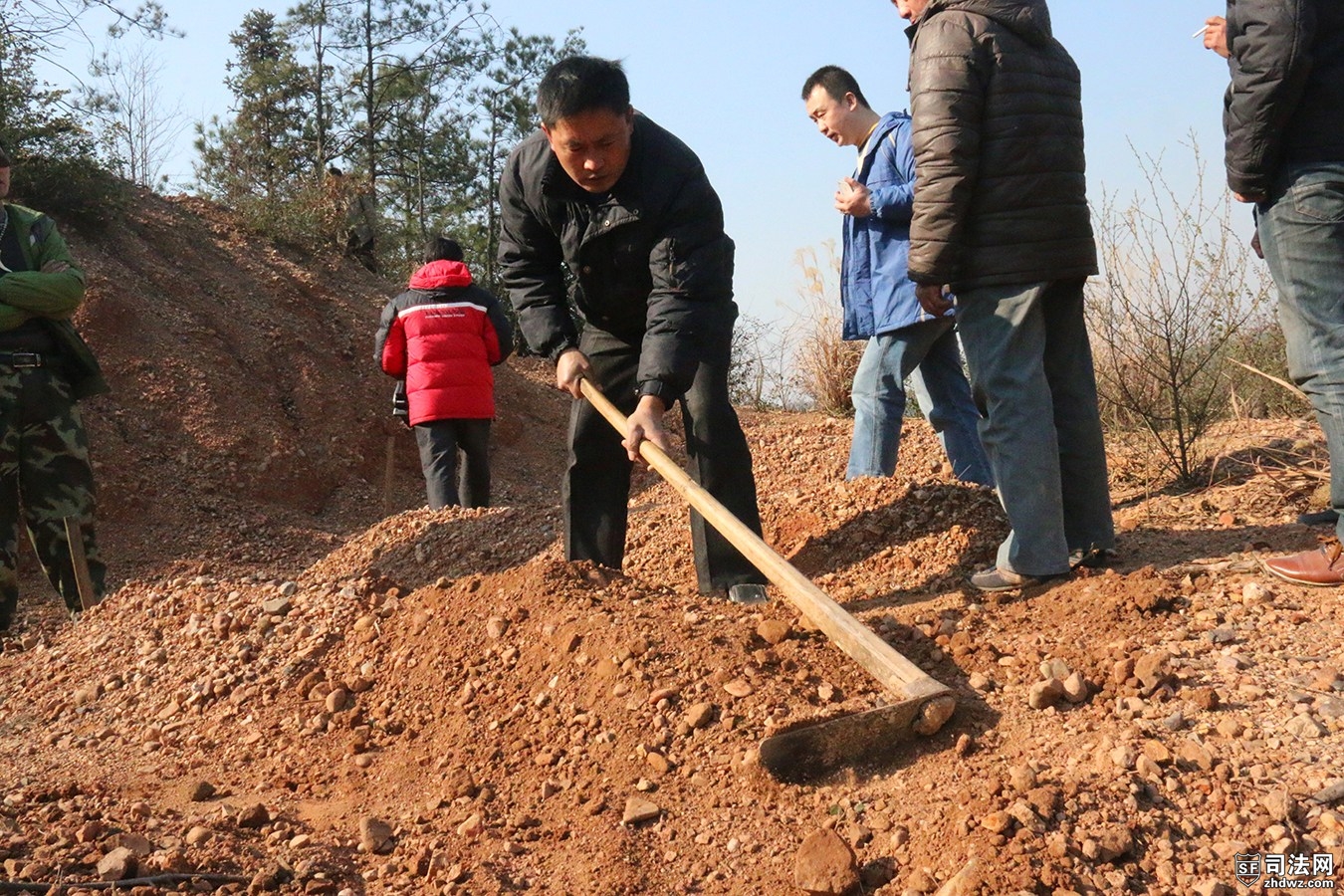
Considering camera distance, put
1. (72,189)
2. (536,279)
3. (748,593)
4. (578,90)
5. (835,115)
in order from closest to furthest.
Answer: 1. (578,90)
2. (748,593)
3. (536,279)
4. (835,115)
5. (72,189)

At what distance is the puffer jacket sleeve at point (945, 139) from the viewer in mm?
3125

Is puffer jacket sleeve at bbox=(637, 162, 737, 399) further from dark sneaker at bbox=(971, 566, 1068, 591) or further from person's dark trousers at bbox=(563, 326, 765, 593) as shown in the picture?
dark sneaker at bbox=(971, 566, 1068, 591)

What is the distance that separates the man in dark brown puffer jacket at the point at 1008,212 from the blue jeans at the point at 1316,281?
504 mm

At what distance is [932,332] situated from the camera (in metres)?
4.46

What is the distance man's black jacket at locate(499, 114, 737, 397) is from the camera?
338 centimetres

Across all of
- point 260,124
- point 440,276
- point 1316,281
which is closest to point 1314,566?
point 1316,281

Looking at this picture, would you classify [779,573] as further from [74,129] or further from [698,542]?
[74,129]

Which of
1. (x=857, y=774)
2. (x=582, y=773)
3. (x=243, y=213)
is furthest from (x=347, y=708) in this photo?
(x=243, y=213)

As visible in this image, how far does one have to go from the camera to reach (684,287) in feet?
11.1

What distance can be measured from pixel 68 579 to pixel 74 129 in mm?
6430

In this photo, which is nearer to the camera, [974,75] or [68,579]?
[974,75]

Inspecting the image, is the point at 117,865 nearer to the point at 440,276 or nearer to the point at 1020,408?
the point at 1020,408

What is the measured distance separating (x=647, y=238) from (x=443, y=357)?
2.97 meters

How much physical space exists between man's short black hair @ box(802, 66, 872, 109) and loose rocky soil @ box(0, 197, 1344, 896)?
1639 millimetres
